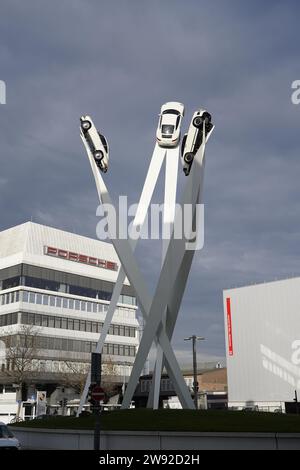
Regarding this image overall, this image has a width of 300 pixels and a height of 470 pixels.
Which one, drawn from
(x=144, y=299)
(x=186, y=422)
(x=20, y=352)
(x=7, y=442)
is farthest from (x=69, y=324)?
(x=7, y=442)

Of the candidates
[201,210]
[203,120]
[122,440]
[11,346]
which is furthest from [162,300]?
[11,346]

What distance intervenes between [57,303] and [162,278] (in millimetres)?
48652

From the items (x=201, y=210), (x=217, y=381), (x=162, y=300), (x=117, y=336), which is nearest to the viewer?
(x=162, y=300)

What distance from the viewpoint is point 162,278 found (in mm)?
25562

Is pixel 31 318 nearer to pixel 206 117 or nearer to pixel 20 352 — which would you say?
pixel 20 352

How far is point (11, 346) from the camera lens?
211 feet

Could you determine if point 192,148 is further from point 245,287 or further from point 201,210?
point 245,287

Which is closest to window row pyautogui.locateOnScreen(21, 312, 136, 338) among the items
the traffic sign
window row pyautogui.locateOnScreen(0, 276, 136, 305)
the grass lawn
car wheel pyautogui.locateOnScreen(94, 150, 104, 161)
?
window row pyautogui.locateOnScreen(0, 276, 136, 305)

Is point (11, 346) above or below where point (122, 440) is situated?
above

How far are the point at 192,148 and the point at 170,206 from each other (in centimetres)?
311

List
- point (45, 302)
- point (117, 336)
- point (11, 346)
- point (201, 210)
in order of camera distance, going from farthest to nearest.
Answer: point (117, 336)
point (45, 302)
point (11, 346)
point (201, 210)

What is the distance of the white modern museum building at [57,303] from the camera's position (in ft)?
223

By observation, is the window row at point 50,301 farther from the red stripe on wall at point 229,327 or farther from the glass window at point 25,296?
the red stripe on wall at point 229,327

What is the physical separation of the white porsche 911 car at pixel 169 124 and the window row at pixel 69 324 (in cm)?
4419
